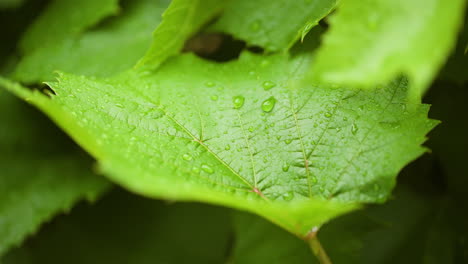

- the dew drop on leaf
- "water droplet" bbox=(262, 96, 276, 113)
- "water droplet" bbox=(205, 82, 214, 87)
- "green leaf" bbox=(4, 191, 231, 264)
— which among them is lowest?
"green leaf" bbox=(4, 191, 231, 264)

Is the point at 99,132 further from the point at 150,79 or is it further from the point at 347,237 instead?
the point at 347,237

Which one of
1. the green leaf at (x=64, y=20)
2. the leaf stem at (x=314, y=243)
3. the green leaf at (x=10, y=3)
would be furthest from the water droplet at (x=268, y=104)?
the green leaf at (x=10, y=3)

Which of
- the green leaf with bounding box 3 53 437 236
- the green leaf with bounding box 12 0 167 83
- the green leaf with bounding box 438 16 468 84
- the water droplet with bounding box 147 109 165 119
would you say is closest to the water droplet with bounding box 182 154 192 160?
the green leaf with bounding box 3 53 437 236

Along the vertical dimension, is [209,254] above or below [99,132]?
below

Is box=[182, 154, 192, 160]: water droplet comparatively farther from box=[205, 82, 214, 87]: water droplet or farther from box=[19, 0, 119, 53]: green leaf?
box=[19, 0, 119, 53]: green leaf

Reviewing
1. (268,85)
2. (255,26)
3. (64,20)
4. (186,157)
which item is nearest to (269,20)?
(255,26)

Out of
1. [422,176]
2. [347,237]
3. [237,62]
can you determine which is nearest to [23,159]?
[237,62]
